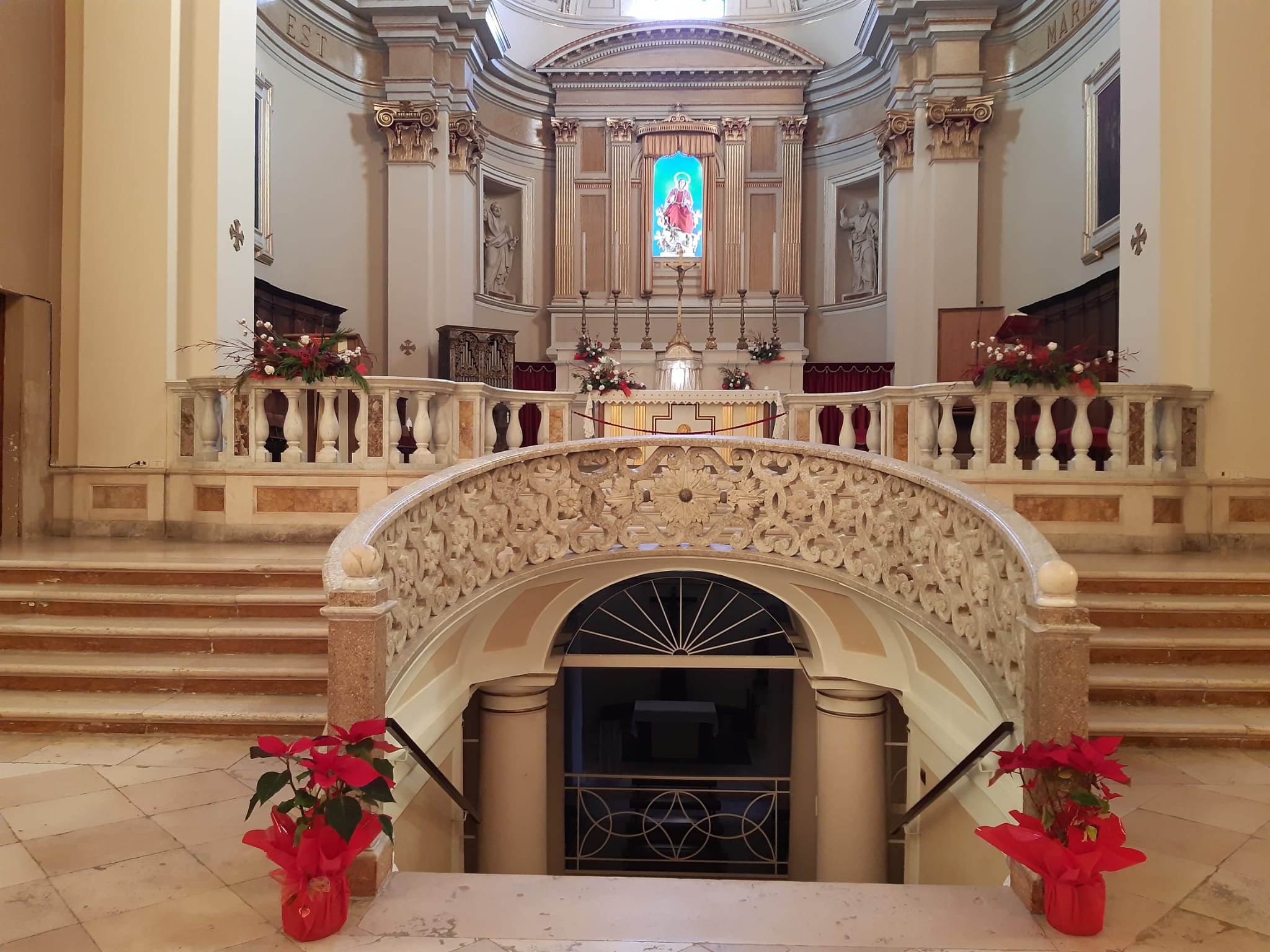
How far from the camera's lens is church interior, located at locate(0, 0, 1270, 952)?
9.82 ft

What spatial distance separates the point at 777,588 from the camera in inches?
263

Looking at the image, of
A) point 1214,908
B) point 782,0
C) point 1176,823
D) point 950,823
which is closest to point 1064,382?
point 950,823

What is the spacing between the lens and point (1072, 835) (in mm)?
2645

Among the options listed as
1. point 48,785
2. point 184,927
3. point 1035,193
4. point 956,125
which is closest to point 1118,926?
point 184,927

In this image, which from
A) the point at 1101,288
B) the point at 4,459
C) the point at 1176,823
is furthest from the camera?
the point at 1101,288

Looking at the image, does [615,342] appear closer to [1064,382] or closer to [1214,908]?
[1064,382]

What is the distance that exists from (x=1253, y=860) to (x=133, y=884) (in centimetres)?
391

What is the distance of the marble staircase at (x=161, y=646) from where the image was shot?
4.26 meters

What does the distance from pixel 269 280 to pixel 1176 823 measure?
430 inches

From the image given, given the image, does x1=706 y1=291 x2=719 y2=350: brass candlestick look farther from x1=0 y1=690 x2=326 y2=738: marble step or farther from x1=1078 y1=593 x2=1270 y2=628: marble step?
x1=0 y1=690 x2=326 y2=738: marble step

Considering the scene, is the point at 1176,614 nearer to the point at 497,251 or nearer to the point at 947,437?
the point at 947,437

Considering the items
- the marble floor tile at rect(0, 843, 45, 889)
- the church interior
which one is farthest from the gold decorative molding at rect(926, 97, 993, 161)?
Result: the marble floor tile at rect(0, 843, 45, 889)

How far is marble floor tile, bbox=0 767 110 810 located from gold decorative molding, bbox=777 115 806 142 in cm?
1395

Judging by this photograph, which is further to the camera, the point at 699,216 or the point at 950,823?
the point at 699,216
